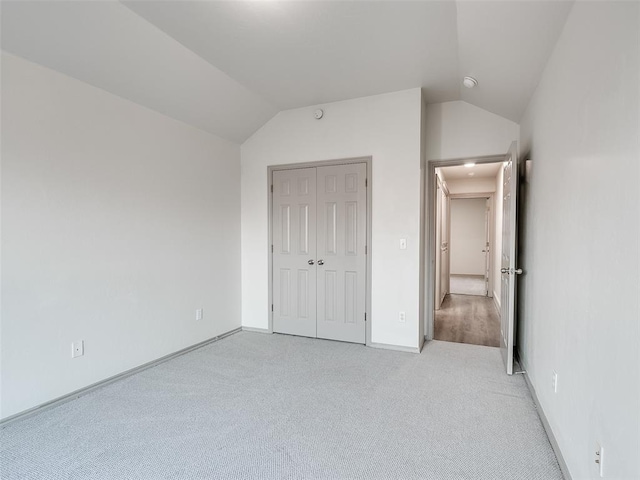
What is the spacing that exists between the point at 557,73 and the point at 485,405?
2252 mm

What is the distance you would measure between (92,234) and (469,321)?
15.2 ft

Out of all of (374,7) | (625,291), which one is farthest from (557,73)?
(625,291)

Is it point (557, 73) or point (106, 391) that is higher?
point (557, 73)

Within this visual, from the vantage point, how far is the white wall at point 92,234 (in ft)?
7.43

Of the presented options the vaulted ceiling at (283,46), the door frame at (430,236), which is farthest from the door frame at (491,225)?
the vaulted ceiling at (283,46)

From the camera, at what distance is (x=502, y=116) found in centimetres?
367

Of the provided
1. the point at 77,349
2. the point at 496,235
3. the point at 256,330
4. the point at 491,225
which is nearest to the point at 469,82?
the point at 256,330

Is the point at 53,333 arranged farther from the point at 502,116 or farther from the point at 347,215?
the point at 502,116

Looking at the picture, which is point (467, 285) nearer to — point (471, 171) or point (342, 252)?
point (471, 171)

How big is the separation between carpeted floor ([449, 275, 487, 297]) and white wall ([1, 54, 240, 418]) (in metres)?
5.65

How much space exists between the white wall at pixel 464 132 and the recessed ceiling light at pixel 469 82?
0.66m

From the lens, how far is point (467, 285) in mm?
8305

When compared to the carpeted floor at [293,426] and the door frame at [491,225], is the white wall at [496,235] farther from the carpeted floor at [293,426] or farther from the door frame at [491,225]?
the carpeted floor at [293,426]

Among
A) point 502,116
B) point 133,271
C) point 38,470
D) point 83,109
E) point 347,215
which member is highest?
point 502,116
